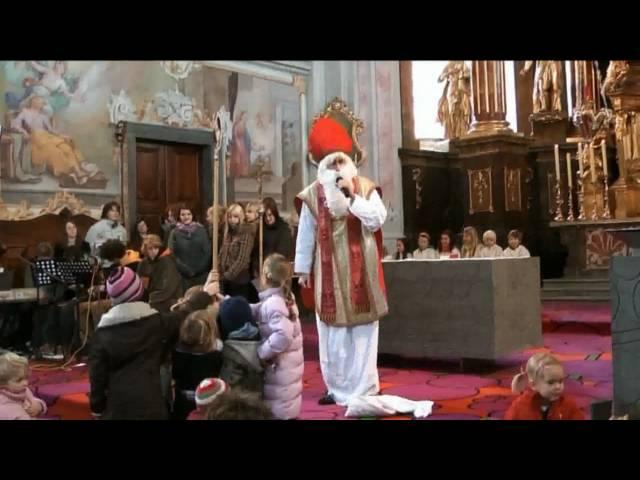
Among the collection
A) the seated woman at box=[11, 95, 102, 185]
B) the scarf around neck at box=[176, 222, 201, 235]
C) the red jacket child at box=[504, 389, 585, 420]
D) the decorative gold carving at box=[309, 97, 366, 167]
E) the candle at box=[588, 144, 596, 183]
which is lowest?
the red jacket child at box=[504, 389, 585, 420]

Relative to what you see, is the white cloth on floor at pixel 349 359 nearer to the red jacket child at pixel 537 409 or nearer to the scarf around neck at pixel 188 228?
the red jacket child at pixel 537 409

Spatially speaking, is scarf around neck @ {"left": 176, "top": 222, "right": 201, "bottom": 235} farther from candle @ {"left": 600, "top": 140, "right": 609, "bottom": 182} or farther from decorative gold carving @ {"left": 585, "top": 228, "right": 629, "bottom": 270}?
decorative gold carving @ {"left": 585, "top": 228, "right": 629, "bottom": 270}

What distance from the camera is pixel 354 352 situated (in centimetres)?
440

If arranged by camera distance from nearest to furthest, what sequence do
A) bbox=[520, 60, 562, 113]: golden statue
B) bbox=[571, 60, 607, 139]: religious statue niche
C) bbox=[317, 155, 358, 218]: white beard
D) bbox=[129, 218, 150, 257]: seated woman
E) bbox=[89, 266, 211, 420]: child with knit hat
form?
bbox=[89, 266, 211, 420]: child with knit hat, bbox=[317, 155, 358, 218]: white beard, bbox=[129, 218, 150, 257]: seated woman, bbox=[571, 60, 607, 139]: religious statue niche, bbox=[520, 60, 562, 113]: golden statue

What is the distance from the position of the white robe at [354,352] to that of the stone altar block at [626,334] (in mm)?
1326

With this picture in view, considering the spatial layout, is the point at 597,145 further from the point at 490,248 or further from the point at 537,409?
the point at 537,409

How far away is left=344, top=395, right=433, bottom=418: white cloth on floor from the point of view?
397cm

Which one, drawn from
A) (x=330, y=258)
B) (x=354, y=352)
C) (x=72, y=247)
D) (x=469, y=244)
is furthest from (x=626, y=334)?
(x=72, y=247)

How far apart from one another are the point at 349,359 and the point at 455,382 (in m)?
0.97

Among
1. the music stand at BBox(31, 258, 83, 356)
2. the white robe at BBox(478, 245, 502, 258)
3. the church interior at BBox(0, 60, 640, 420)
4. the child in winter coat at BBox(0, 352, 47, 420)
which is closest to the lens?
the child in winter coat at BBox(0, 352, 47, 420)

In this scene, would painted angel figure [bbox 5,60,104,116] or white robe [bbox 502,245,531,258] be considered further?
painted angel figure [bbox 5,60,104,116]

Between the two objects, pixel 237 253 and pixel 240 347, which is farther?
pixel 237 253

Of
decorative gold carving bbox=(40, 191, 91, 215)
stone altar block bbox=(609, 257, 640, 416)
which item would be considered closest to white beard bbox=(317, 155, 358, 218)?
stone altar block bbox=(609, 257, 640, 416)

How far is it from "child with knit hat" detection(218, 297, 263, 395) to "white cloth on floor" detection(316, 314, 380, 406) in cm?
79
